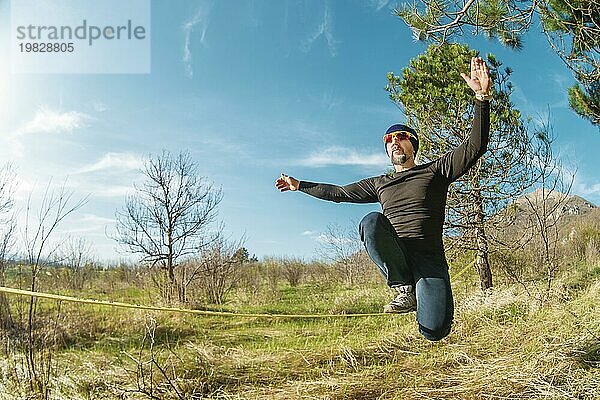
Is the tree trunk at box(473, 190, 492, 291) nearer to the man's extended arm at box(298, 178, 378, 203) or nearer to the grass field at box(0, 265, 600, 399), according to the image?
the grass field at box(0, 265, 600, 399)

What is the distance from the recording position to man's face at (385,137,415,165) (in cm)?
288

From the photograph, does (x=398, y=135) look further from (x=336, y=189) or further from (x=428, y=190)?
(x=336, y=189)

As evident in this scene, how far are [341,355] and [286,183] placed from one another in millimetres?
2856

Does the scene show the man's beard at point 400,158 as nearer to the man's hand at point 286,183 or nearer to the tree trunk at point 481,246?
the man's hand at point 286,183

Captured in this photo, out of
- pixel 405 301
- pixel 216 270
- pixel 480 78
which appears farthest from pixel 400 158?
pixel 216 270

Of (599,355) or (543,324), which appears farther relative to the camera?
(543,324)

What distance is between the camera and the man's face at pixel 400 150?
2.88m

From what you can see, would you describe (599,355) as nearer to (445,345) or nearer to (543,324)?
(543,324)

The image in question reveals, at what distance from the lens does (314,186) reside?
3197 millimetres

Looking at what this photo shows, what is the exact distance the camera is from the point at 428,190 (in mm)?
2748

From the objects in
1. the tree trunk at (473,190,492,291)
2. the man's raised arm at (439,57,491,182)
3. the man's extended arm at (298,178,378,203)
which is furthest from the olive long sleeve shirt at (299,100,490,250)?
the tree trunk at (473,190,492,291)

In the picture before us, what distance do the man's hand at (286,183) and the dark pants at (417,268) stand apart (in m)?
0.81

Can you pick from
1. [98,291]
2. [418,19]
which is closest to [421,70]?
[418,19]

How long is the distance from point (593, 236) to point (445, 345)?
20.0ft
